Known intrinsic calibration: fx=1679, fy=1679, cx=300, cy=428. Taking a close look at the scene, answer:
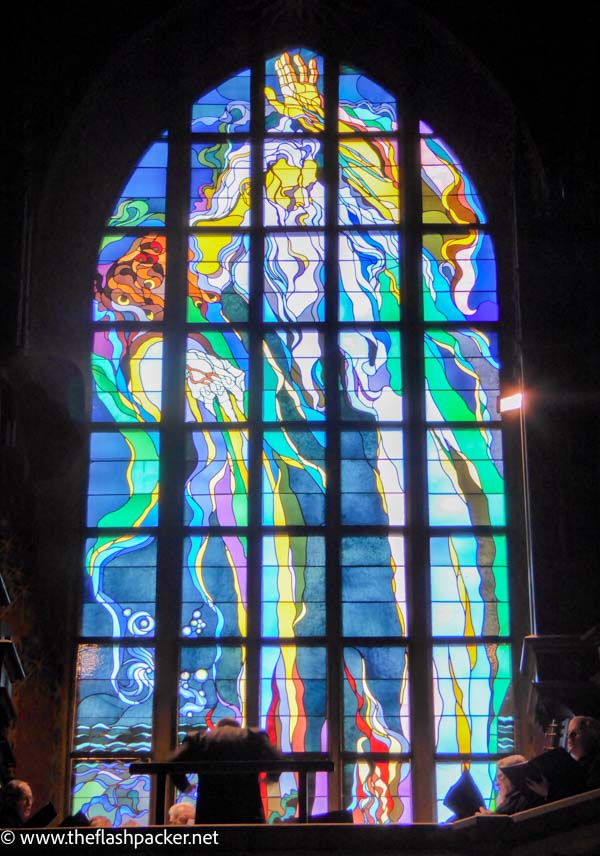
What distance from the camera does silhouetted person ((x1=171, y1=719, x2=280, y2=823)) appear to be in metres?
6.65

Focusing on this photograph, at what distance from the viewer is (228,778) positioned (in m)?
6.70

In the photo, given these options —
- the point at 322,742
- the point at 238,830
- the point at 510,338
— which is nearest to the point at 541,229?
the point at 510,338

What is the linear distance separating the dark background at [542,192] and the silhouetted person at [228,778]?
3302 millimetres

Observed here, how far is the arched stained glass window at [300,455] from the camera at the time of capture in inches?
392

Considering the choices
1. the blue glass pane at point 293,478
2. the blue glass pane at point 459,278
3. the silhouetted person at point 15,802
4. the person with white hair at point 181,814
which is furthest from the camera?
the blue glass pane at point 459,278

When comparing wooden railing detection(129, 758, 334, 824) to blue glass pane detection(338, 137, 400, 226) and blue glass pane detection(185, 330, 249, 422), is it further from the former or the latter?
blue glass pane detection(338, 137, 400, 226)

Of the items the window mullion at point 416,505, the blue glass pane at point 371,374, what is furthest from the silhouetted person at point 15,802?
the blue glass pane at point 371,374

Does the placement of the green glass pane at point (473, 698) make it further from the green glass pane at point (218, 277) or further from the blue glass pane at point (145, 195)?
the blue glass pane at point (145, 195)

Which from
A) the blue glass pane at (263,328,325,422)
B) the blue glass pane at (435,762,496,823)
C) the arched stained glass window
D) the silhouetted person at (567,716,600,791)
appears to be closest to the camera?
the silhouetted person at (567,716,600,791)

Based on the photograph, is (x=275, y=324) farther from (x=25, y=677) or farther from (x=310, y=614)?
(x=25, y=677)

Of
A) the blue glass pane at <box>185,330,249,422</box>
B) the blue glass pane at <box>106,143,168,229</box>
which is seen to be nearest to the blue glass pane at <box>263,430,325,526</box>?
the blue glass pane at <box>185,330,249,422</box>

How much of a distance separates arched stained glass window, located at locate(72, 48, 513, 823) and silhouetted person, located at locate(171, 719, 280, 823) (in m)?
2.91

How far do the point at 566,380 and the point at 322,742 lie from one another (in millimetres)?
2625

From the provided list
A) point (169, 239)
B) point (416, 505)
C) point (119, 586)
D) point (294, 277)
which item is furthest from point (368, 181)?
point (119, 586)
